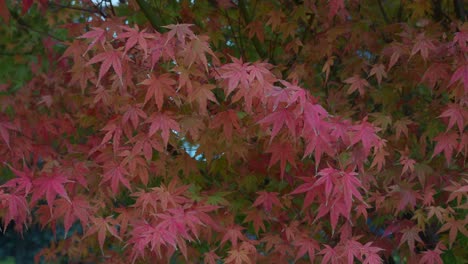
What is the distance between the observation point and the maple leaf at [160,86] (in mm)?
2620

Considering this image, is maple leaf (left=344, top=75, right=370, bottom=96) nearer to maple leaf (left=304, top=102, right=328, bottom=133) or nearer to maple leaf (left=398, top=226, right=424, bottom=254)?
maple leaf (left=398, top=226, right=424, bottom=254)

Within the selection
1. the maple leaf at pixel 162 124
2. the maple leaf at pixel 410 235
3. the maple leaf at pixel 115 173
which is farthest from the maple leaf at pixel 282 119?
the maple leaf at pixel 410 235

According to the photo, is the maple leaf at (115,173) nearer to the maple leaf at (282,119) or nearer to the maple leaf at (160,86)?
the maple leaf at (160,86)

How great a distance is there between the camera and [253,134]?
9.78ft

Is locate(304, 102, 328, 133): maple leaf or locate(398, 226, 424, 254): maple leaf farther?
locate(398, 226, 424, 254): maple leaf

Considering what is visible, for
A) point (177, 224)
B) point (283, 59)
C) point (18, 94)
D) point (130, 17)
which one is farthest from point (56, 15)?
point (177, 224)

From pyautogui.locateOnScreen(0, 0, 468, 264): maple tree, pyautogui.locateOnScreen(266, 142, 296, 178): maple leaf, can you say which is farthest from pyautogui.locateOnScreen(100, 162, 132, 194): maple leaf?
pyautogui.locateOnScreen(266, 142, 296, 178): maple leaf

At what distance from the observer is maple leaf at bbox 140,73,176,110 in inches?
103

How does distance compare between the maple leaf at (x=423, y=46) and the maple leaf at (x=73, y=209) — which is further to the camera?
the maple leaf at (x=423, y=46)

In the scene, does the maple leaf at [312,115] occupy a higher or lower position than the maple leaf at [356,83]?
higher

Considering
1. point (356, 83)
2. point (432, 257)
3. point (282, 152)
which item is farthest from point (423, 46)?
point (432, 257)

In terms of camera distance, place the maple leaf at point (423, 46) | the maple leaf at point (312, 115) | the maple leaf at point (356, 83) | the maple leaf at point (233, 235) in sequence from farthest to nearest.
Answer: the maple leaf at point (356, 83), the maple leaf at point (423, 46), the maple leaf at point (233, 235), the maple leaf at point (312, 115)

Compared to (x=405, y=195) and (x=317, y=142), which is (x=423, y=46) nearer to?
(x=405, y=195)

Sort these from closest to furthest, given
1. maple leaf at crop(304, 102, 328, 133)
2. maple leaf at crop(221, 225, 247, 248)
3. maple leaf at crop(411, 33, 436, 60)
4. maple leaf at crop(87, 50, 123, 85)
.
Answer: maple leaf at crop(304, 102, 328, 133), maple leaf at crop(87, 50, 123, 85), maple leaf at crop(221, 225, 247, 248), maple leaf at crop(411, 33, 436, 60)
